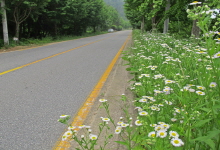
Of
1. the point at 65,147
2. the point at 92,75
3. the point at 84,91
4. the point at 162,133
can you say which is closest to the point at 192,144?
the point at 162,133

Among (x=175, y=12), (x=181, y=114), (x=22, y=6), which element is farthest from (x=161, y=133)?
(x=22, y=6)

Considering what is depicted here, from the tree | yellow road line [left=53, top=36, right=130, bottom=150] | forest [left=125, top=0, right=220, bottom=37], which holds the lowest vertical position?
yellow road line [left=53, top=36, right=130, bottom=150]

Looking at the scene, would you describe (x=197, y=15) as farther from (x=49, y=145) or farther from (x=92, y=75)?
(x=92, y=75)

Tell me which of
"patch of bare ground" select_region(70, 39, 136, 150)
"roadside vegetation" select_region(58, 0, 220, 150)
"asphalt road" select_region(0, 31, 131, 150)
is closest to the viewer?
"roadside vegetation" select_region(58, 0, 220, 150)

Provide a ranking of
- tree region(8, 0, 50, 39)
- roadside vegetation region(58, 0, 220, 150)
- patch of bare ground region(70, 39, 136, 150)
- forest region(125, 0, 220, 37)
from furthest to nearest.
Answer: tree region(8, 0, 50, 39) → forest region(125, 0, 220, 37) → patch of bare ground region(70, 39, 136, 150) → roadside vegetation region(58, 0, 220, 150)

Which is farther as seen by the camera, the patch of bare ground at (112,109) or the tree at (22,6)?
the tree at (22,6)

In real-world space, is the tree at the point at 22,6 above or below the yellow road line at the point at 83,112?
above

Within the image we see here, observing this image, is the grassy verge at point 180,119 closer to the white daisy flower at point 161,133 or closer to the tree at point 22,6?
the white daisy flower at point 161,133

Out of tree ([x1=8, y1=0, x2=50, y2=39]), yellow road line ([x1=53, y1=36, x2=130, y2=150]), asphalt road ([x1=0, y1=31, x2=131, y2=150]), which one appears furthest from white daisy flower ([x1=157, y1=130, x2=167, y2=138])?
tree ([x1=8, y1=0, x2=50, y2=39])

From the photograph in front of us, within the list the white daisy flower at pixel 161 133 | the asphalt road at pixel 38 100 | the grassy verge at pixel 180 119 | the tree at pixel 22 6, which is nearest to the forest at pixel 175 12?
the grassy verge at pixel 180 119

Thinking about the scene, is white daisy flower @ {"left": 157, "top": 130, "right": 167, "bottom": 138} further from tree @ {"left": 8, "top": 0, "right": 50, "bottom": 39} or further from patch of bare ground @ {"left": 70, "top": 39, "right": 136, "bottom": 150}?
tree @ {"left": 8, "top": 0, "right": 50, "bottom": 39}

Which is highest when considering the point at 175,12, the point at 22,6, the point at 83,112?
the point at 22,6

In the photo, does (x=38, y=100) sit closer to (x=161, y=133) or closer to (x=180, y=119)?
(x=180, y=119)

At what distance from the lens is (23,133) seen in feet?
8.75
